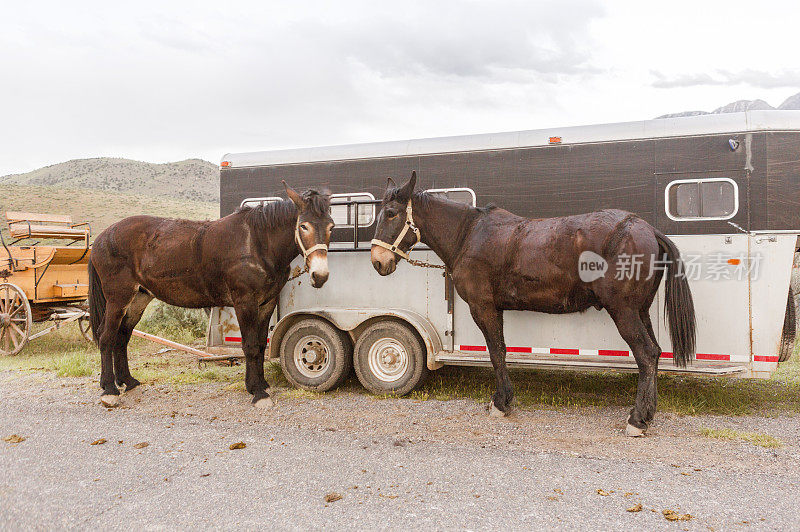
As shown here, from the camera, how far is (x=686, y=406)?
5934 mm

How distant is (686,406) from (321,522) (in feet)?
14.2

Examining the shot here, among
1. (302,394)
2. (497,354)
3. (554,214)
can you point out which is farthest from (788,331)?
(302,394)

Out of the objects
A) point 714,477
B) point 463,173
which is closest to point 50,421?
point 463,173

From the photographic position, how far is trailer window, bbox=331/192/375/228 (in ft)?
22.6

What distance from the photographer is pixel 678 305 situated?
5.35m

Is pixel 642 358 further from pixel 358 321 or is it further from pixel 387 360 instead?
pixel 358 321

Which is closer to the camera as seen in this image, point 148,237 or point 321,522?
point 321,522

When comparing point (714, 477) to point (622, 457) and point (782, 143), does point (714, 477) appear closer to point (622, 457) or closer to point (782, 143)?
point (622, 457)

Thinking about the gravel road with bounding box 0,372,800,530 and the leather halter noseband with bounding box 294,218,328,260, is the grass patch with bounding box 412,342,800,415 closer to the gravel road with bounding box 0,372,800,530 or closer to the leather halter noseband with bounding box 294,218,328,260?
the gravel road with bounding box 0,372,800,530

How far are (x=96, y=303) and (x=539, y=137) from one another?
5752 mm

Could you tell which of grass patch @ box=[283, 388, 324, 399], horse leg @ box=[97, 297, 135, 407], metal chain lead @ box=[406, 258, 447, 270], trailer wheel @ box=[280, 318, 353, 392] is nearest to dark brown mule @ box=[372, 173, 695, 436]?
metal chain lead @ box=[406, 258, 447, 270]

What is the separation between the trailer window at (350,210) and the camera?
6.90 m

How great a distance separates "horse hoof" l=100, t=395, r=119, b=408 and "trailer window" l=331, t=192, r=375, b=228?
3.26m

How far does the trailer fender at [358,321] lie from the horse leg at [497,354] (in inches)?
31.6
